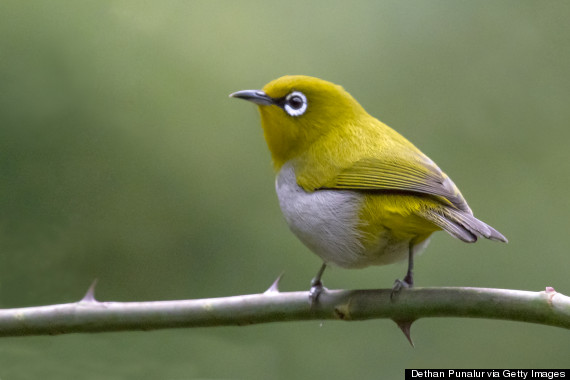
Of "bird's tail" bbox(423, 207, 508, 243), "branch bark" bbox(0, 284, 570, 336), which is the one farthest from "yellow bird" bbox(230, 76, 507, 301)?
"branch bark" bbox(0, 284, 570, 336)

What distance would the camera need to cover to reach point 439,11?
712 centimetres

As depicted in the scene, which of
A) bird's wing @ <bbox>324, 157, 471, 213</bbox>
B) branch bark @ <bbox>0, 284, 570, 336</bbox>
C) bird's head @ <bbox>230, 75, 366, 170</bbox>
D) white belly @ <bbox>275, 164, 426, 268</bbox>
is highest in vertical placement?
bird's head @ <bbox>230, 75, 366, 170</bbox>

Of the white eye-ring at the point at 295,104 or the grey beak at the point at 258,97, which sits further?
the white eye-ring at the point at 295,104

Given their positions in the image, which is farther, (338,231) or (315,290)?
(338,231)

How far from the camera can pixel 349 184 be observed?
4414 mm

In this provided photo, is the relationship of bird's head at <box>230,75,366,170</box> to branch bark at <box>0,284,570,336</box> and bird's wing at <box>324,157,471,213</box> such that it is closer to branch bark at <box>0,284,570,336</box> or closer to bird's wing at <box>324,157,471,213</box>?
bird's wing at <box>324,157,471,213</box>

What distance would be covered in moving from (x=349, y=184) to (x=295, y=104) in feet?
2.57

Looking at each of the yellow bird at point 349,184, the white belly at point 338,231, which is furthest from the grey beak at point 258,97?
the white belly at point 338,231

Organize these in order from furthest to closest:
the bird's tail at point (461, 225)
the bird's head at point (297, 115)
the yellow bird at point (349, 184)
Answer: the bird's head at point (297, 115) → the yellow bird at point (349, 184) → the bird's tail at point (461, 225)

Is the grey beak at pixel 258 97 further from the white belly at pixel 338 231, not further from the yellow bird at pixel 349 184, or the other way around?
the white belly at pixel 338 231

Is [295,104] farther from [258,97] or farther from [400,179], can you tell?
[400,179]

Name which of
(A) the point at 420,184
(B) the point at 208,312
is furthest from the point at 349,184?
(B) the point at 208,312

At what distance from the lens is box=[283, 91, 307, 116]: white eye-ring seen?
4859mm

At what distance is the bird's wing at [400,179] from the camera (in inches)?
161
